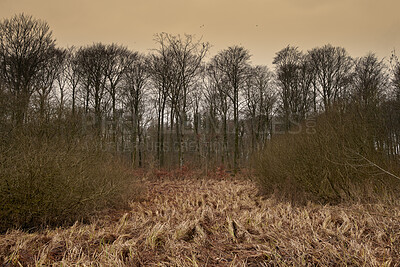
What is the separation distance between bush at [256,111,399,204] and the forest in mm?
32

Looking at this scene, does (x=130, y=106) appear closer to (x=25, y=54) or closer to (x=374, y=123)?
(x=25, y=54)

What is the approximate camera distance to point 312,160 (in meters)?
7.68

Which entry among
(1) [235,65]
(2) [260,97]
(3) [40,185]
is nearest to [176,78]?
(1) [235,65]

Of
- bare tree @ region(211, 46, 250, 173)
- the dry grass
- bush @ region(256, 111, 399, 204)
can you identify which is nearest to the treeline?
bare tree @ region(211, 46, 250, 173)

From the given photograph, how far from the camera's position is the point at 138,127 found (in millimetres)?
23422

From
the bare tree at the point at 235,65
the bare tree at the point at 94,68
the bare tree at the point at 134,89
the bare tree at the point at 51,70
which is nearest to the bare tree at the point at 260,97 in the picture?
the bare tree at the point at 235,65

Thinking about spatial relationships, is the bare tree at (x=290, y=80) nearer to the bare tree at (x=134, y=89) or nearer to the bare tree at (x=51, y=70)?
the bare tree at (x=134, y=89)

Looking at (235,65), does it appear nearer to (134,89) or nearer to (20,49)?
(134,89)

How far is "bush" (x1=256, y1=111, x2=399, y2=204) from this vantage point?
657 centimetres

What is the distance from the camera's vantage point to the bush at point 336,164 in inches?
259

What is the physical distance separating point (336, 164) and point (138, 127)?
1872 centimetres

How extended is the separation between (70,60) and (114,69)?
3.39 metres

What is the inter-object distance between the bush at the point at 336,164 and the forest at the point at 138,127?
1.3 inches

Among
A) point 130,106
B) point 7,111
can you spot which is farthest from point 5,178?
point 130,106
